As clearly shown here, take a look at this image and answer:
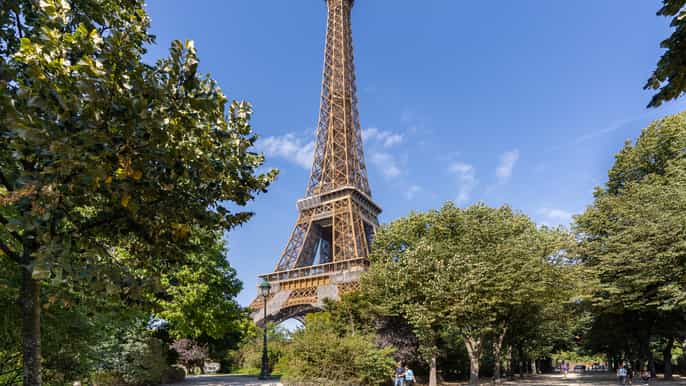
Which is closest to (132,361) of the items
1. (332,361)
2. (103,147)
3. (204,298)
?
(204,298)

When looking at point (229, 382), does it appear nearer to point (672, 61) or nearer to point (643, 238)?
point (672, 61)

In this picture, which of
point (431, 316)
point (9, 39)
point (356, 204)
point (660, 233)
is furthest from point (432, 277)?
point (356, 204)

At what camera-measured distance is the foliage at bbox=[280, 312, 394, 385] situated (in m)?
15.8

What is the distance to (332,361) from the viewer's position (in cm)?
1628

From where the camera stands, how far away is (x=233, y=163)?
Result: 4938mm

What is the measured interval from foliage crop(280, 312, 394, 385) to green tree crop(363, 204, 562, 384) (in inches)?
110

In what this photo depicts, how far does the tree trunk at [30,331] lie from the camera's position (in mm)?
4285

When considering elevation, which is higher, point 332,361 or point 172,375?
point 332,361

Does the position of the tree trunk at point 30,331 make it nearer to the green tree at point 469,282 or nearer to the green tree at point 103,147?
the green tree at point 103,147

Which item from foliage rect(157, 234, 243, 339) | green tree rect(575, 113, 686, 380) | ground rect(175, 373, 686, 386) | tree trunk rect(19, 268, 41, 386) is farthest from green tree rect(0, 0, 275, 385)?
green tree rect(575, 113, 686, 380)

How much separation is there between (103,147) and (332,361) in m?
14.8

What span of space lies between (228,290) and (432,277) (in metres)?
13.1

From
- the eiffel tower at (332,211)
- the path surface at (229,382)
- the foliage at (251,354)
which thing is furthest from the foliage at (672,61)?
the foliage at (251,354)

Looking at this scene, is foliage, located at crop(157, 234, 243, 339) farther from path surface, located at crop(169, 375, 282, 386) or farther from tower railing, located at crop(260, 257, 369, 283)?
tower railing, located at crop(260, 257, 369, 283)
